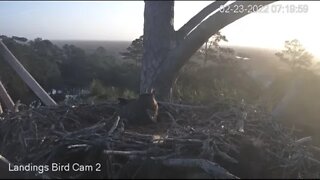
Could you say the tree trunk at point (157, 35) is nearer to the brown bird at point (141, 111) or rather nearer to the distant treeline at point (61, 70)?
the brown bird at point (141, 111)

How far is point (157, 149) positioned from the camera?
3568 mm

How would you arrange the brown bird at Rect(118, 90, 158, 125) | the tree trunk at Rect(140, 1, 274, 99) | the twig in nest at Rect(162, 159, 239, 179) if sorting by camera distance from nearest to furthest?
the twig in nest at Rect(162, 159, 239, 179), the brown bird at Rect(118, 90, 158, 125), the tree trunk at Rect(140, 1, 274, 99)

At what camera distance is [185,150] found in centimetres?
370

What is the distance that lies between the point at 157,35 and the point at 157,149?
2.70 m

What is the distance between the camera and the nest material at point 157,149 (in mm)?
3330

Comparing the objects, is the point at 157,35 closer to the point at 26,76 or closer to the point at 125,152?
the point at 26,76

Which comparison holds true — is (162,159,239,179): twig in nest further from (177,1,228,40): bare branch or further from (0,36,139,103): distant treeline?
(0,36,139,103): distant treeline

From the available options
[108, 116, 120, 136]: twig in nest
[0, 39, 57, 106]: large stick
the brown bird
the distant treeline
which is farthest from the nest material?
the distant treeline

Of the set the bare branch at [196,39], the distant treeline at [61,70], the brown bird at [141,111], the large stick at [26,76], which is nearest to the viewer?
the brown bird at [141,111]

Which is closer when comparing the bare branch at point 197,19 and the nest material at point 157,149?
the nest material at point 157,149

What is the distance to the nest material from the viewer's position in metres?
3.33

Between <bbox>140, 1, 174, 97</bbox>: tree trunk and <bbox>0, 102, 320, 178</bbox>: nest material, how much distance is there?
1.44m

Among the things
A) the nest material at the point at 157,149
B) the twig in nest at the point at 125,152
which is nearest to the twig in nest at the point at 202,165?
the nest material at the point at 157,149

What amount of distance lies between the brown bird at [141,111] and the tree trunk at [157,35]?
110cm
